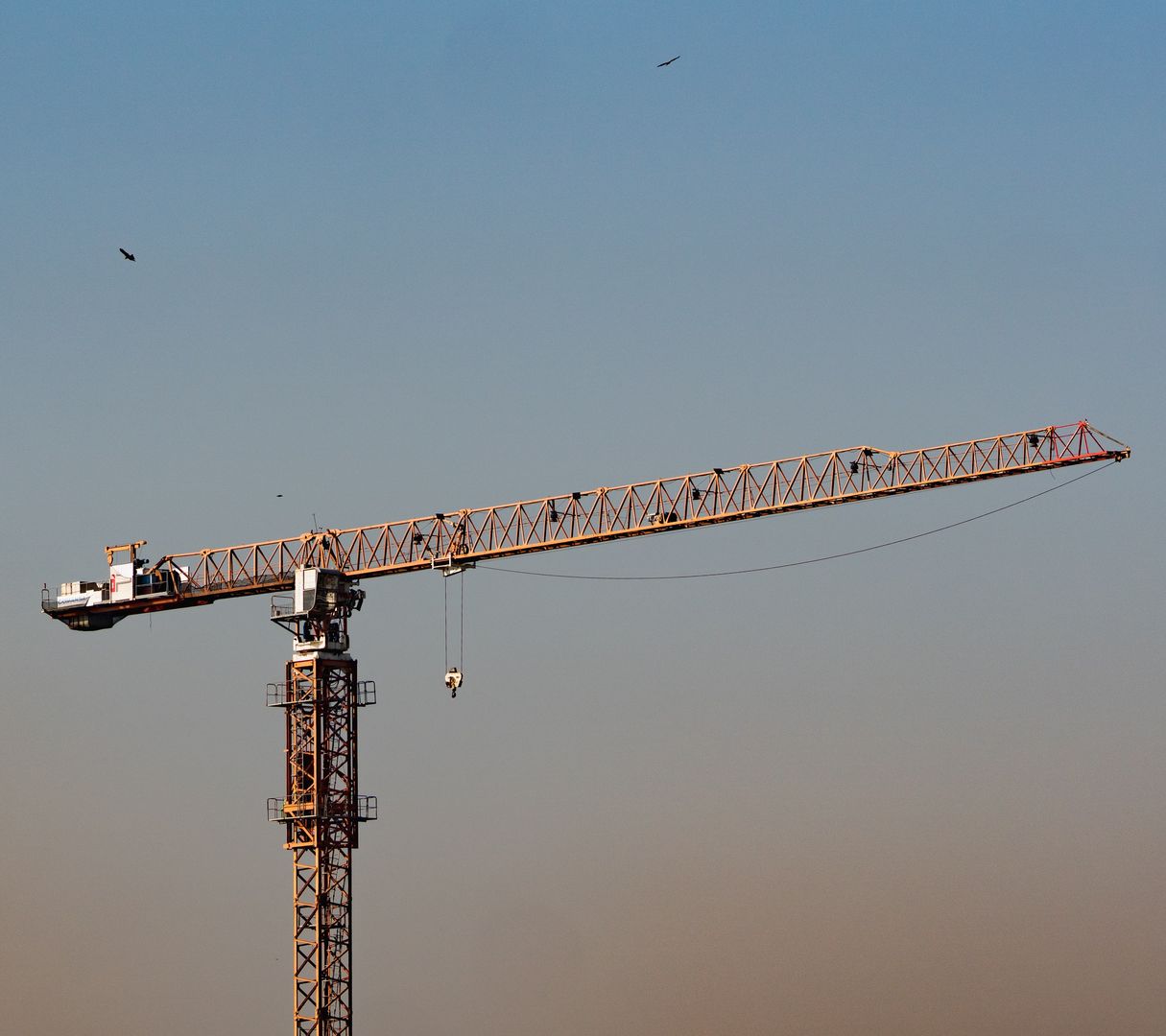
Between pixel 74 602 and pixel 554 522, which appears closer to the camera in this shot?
pixel 554 522

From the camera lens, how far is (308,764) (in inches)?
6816

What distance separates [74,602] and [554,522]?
3524 cm

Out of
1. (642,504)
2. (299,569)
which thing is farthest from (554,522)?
(299,569)

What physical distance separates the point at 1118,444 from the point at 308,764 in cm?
5446

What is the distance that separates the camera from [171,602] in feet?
604

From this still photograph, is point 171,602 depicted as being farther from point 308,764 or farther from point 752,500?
point 752,500

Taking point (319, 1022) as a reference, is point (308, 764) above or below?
above

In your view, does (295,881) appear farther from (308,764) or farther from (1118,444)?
(1118,444)

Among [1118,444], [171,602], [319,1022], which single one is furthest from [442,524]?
[1118,444]

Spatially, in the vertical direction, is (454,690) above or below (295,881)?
above

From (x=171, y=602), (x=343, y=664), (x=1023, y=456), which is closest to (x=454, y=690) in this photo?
(x=343, y=664)

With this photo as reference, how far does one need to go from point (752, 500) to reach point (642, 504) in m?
7.07

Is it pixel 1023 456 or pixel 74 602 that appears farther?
pixel 74 602

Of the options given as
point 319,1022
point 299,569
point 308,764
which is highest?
point 299,569
